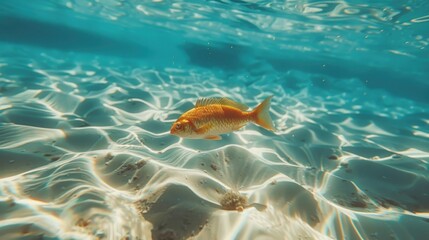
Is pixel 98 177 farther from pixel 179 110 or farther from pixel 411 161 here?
pixel 411 161

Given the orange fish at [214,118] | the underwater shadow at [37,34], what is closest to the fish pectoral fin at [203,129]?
the orange fish at [214,118]

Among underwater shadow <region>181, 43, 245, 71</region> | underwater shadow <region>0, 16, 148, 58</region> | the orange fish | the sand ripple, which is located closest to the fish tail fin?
the orange fish

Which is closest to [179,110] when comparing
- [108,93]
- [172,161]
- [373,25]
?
[108,93]

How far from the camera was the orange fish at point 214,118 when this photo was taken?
9.14 feet

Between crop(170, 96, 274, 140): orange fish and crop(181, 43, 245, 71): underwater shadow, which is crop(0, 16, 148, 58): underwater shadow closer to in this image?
crop(181, 43, 245, 71): underwater shadow

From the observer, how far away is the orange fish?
279 cm

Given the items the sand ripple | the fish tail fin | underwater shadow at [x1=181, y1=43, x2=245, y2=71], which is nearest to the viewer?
the sand ripple

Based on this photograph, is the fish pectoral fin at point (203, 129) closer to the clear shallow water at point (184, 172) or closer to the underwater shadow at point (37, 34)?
the clear shallow water at point (184, 172)

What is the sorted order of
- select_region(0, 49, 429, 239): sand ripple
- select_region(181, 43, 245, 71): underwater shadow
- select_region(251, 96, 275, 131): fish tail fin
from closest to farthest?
select_region(0, 49, 429, 239): sand ripple < select_region(251, 96, 275, 131): fish tail fin < select_region(181, 43, 245, 71): underwater shadow

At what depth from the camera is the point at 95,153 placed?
423cm

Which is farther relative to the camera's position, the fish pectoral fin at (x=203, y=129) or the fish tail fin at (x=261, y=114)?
the fish tail fin at (x=261, y=114)

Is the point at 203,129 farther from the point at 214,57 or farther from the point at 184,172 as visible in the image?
the point at 214,57

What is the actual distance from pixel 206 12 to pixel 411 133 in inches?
686

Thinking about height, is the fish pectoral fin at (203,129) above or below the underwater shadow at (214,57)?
above
